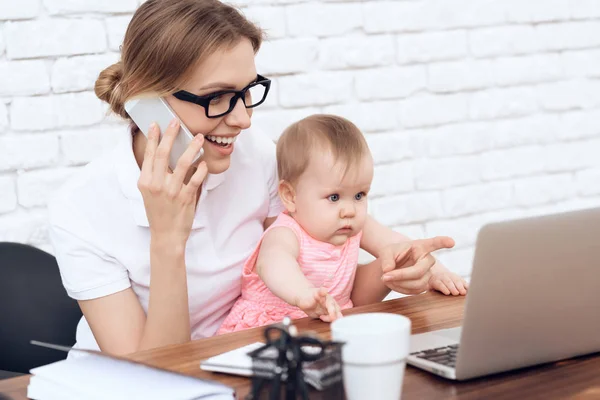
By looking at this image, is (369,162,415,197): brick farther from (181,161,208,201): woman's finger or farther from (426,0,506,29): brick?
(181,161,208,201): woman's finger

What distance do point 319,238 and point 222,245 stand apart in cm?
21

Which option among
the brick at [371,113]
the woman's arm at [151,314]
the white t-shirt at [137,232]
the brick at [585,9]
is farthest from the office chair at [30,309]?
the brick at [585,9]

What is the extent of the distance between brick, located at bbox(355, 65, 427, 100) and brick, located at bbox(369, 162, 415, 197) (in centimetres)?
21

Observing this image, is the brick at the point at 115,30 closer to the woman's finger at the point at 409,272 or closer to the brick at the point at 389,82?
the brick at the point at 389,82

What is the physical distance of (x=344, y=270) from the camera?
1.67 m

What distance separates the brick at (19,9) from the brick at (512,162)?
1.41 metres

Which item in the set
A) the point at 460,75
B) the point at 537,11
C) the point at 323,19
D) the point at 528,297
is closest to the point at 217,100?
the point at 528,297

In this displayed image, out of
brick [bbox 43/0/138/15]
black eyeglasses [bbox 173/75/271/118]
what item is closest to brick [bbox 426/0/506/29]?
brick [bbox 43/0/138/15]

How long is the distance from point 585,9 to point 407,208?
3.09 feet

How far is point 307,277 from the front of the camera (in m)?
1.64

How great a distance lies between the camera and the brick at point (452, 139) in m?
2.53

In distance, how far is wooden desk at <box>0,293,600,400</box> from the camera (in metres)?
0.99

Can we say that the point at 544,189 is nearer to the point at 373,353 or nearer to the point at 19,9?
the point at 19,9

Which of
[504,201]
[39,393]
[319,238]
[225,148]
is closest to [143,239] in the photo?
[225,148]
